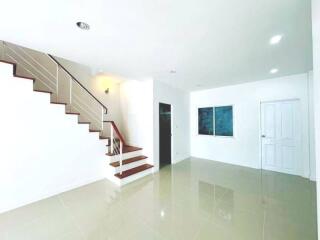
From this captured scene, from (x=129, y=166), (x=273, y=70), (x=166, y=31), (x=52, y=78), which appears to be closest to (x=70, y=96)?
(x=52, y=78)

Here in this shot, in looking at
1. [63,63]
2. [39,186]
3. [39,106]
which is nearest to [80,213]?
[39,186]

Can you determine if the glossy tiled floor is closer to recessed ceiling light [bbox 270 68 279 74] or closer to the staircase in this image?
the staircase

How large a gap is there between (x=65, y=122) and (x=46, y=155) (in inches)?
28.6

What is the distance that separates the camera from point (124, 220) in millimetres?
2270

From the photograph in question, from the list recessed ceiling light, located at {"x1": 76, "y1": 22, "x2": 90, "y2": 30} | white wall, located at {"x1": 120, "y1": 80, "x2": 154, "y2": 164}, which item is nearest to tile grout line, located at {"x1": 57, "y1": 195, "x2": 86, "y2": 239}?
white wall, located at {"x1": 120, "y1": 80, "x2": 154, "y2": 164}

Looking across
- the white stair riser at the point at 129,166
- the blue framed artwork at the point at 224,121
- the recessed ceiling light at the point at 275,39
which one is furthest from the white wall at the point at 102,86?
the recessed ceiling light at the point at 275,39

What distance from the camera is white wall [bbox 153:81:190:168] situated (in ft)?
14.9

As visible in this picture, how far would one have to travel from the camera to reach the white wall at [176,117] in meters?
4.55

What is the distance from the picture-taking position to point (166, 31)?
2084 millimetres

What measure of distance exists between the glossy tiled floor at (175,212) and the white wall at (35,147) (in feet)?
0.90

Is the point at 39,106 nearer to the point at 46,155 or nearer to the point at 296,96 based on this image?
the point at 46,155

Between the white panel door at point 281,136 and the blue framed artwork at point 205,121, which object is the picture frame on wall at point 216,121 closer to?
the blue framed artwork at point 205,121

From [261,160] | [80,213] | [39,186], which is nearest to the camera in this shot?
[80,213]

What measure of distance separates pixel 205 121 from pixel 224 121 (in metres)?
0.73
